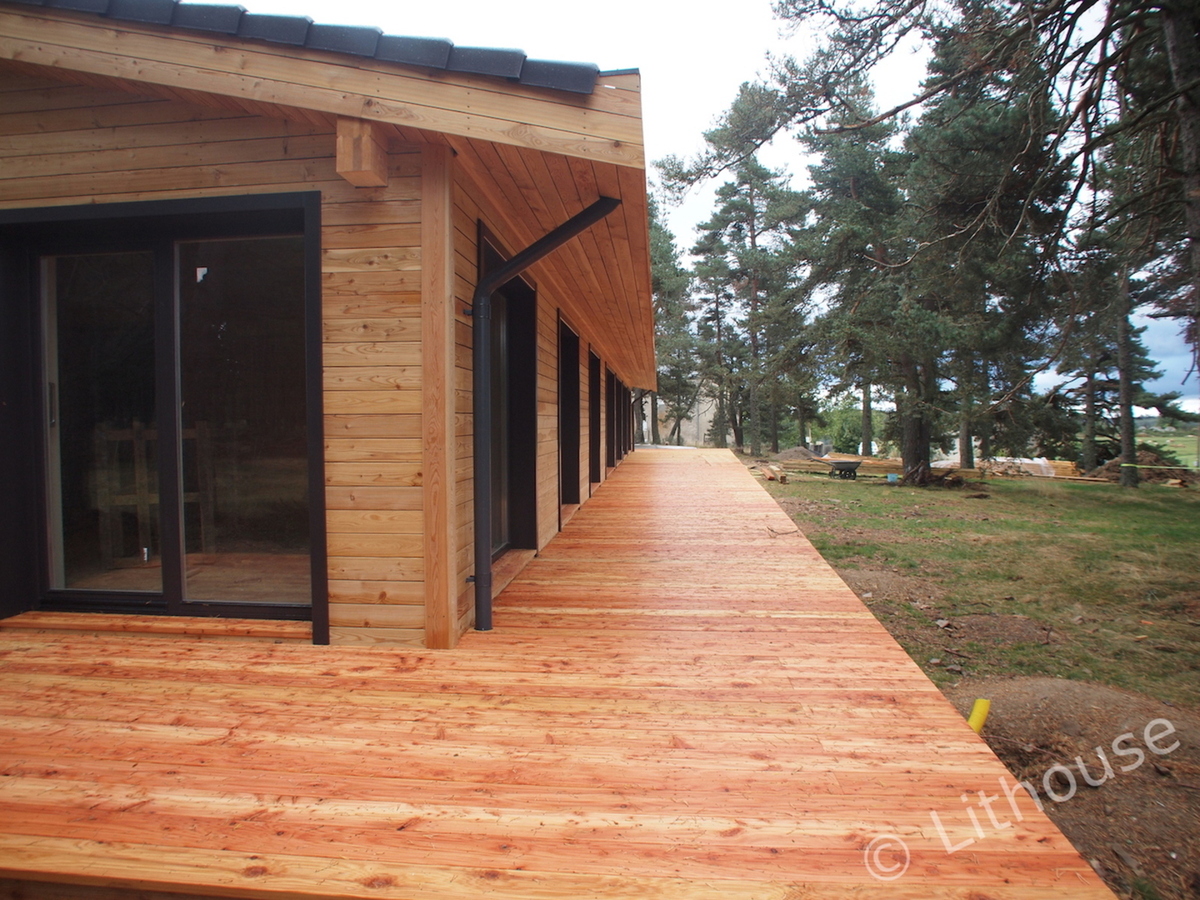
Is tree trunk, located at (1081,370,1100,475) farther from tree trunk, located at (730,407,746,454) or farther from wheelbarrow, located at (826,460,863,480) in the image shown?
tree trunk, located at (730,407,746,454)

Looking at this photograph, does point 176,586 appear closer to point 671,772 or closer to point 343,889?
point 343,889

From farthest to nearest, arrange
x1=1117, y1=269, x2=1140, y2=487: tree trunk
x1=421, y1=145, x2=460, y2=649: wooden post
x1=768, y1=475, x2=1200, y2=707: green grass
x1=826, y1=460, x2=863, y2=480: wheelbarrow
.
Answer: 1. x1=826, y1=460, x2=863, y2=480: wheelbarrow
2. x1=1117, y1=269, x2=1140, y2=487: tree trunk
3. x1=768, y1=475, x2=1200, y2=707: green grass
4. x1=421, y1=145, x2=460, y2=649: wooden post

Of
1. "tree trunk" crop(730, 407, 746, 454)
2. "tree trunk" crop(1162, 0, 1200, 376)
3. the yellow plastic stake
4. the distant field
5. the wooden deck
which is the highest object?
"tree trunk" crop(1162, 0, 1200, 376)

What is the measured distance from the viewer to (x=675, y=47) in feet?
50.5

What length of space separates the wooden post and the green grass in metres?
3.88

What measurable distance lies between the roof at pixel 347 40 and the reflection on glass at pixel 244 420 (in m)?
0.84

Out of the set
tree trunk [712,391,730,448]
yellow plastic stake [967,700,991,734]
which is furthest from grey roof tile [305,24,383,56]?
tree trunk [712,391,730,448]

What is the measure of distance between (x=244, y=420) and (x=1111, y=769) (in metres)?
4.73

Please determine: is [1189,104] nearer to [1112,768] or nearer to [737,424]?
[1112,768]

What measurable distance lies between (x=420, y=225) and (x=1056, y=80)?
6.49 metres

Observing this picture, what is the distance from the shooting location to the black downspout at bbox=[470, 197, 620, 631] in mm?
2920

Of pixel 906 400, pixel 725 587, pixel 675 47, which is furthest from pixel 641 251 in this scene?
pixel 675 47

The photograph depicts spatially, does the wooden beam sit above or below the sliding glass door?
above

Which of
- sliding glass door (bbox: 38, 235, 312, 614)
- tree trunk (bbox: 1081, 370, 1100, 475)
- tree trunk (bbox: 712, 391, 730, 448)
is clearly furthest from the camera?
tree trunk (bbox: 712, 391, 730, 448)
